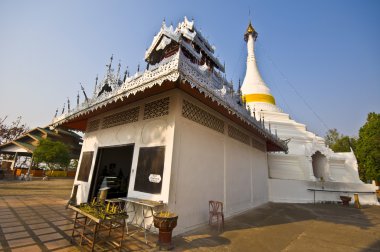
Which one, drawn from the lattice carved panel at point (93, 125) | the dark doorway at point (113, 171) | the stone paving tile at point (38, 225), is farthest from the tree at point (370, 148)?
the stone paving tile at point (38, 225)

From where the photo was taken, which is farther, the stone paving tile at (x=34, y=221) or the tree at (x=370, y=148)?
the tree at (x=370, y=148)

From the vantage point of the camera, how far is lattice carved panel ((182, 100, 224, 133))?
5666 millimetres

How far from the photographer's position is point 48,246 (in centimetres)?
363

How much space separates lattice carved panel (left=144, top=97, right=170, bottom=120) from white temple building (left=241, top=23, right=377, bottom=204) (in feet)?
18.6

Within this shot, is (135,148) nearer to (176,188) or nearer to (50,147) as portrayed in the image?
(176,188)

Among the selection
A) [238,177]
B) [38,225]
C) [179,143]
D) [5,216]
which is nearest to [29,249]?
[38,225]

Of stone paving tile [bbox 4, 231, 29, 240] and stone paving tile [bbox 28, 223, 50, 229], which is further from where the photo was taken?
stone paving tile [bbox 28, 223, 50, 229]

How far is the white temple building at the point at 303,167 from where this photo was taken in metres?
11.7

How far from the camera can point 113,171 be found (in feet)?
Answer: 33.4

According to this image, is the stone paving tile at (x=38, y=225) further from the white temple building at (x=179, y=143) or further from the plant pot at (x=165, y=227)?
the plant pot at (x=165, y=227)

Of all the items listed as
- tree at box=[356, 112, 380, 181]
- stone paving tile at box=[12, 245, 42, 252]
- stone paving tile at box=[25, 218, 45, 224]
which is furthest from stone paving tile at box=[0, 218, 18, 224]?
tree at box=[356, 112, 380, 181]

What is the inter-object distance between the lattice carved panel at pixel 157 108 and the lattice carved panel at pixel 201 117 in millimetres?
508

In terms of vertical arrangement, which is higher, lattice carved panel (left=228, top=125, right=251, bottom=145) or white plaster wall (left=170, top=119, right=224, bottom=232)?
lattice carved panel (left=228, top=125, right=251, bottom=145)

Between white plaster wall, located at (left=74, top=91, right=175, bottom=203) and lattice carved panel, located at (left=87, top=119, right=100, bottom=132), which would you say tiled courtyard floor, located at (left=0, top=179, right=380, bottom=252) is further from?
lattice carved panel, located at (left=87, top=119, right=100, bottom=132)
